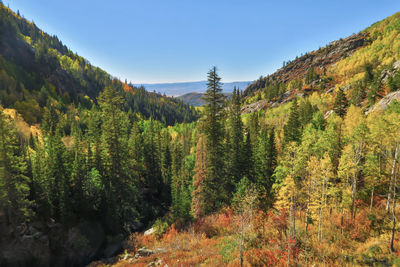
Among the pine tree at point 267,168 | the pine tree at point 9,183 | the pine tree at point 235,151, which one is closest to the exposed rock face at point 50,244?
the pine tree at point 9,183

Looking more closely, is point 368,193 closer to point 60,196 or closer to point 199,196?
point 199,196

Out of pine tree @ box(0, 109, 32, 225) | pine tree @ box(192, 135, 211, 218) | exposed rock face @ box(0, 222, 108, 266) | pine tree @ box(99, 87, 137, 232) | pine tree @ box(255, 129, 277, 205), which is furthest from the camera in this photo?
pine tree @ box(255, 129, 277, 205)

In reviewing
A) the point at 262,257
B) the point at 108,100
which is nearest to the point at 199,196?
the point at 262,257

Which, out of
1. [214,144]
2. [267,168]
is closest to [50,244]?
[214,144]

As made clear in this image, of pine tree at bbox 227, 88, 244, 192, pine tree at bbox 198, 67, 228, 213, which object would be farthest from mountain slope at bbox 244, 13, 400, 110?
pine tree at bbox 198, 67, 228, 213

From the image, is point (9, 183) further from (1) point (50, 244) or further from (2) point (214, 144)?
(2) point (214, 144)

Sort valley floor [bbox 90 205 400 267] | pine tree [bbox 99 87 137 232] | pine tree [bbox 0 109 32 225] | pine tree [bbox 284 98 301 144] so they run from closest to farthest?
valley floor [bbox 90 205 400 267] → pine tree [bbox 0 109 32 225] → pine tree [bbox 99 87 137 232] → pine tree [bbox 284 98 301 144]

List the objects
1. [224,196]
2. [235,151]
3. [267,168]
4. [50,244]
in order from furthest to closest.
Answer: [235,151] → [267,168] → [224,196] → [50,244]

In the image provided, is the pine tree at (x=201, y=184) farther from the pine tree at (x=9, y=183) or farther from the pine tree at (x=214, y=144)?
the pine tree at (x=9, y=183)

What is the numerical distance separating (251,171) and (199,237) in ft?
55.8

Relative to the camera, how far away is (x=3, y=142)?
22.2 metres

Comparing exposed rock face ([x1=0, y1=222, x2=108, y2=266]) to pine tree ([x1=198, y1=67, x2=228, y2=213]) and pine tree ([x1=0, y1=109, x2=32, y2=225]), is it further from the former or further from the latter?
pine tree ([x1=198, y1=67, x2=228, y2=213])

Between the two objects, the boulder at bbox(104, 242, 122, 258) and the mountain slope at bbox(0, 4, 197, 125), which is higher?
the mountain slope at bbox(0, 4, 197, 125)

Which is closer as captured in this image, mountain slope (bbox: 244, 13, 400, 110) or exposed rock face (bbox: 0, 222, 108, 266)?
exposed rock face (bbox: 0, 222, 108, 266)
